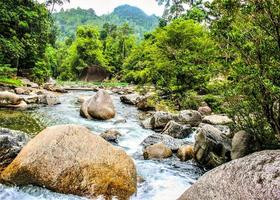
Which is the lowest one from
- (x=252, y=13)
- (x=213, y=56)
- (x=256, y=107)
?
(x=256, y=107)

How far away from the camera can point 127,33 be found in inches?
2442

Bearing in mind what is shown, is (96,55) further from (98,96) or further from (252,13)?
(252,13)

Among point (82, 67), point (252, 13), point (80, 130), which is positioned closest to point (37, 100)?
point (80, 130)

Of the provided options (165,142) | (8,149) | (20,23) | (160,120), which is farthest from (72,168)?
(20,23)

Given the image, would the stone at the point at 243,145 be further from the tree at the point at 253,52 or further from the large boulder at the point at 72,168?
the large boulder at the point at 72,168

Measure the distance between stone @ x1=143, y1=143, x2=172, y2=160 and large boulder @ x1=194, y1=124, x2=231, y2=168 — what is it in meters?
0.77

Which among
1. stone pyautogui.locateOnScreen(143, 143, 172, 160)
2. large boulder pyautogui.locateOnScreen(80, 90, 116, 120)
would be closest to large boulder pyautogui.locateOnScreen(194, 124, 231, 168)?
stone pyautogui.locateOnScreen(143, 143, 172, 160)

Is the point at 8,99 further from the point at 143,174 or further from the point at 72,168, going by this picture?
the point at 72,168

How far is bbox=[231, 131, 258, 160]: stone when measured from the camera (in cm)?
655

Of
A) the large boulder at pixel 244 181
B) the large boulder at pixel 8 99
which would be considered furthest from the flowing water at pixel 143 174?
the large boulder at pixel 8 99

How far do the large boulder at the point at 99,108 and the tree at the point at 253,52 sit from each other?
804cm

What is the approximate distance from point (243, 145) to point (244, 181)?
9.05ft

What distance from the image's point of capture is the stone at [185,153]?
810cm

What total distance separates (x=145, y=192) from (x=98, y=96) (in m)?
8.54
